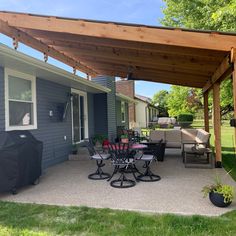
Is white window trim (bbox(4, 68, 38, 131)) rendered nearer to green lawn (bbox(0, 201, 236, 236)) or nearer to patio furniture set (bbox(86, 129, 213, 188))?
patio furniture set (bbox(86, 129, 213, 188))

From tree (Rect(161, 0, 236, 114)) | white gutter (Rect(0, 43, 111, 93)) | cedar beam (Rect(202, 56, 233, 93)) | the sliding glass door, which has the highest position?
tree (Rect(161, 0, 236, 114))

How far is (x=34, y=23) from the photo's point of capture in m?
4.57

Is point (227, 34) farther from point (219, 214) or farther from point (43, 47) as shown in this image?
point (43, 47)

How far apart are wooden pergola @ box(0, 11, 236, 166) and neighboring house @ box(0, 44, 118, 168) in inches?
18.8

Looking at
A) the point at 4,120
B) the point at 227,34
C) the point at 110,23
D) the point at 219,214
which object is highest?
the point at 110,23

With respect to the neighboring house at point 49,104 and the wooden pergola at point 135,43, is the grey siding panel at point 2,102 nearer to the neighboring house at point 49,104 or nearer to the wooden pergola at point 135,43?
the neighboring house at point 49,104

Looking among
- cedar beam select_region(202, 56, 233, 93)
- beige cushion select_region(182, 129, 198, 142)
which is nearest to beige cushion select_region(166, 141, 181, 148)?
beige cushion select_region(182, 129, 198, 142)

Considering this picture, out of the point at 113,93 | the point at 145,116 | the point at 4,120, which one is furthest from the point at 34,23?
the point at 145,116

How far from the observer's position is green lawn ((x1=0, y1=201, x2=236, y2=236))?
10.5ft

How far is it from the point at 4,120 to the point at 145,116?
24.4 m

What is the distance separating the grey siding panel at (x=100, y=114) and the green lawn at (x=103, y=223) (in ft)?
25.6

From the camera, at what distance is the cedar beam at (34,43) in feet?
16.2

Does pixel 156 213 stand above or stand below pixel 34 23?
below

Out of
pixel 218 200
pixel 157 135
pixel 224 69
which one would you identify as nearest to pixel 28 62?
pixel 224 69
